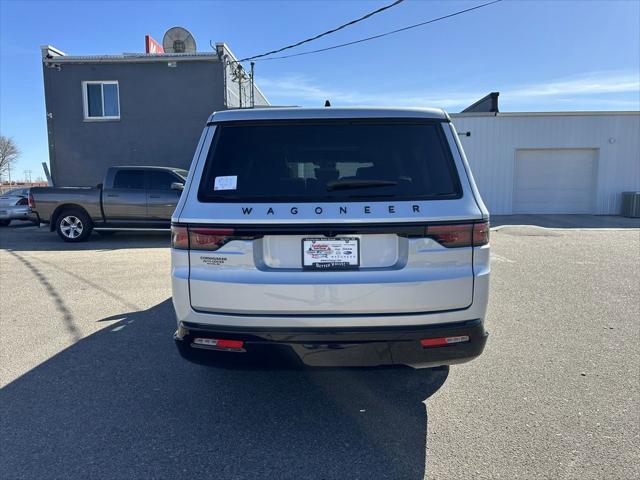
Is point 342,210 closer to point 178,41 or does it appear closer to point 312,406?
point 312,406

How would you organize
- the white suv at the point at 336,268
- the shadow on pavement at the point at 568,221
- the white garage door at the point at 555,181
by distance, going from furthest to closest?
the white garage door at the point at 555,181 < the shadow on pavement at the point at 568,221 < the white suv at the point at 336,268

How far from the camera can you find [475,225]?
8.45 feet

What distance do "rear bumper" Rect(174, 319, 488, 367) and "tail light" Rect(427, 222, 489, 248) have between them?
0.46m

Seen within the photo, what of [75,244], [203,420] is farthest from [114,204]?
[203,420]

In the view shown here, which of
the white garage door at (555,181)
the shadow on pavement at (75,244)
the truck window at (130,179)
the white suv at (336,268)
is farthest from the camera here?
the white garage door at (555,181)

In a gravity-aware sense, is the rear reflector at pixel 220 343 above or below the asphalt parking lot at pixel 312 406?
above

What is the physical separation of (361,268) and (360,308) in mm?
225

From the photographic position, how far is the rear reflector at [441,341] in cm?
255

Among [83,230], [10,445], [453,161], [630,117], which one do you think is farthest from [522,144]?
[10,445]

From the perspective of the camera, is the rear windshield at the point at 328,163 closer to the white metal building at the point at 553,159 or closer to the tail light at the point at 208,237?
the tail light at the point at 208,237

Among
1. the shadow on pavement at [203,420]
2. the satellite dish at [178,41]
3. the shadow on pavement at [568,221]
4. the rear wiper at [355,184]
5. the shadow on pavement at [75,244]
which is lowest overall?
the shadow on pavement at [203,420]

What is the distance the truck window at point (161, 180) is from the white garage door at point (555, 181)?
43.4 feet

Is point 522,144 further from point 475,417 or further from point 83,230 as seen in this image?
point 475,417

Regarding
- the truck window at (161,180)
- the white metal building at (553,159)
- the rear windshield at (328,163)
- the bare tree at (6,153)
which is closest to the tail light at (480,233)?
the rear windshield at (328,163)
